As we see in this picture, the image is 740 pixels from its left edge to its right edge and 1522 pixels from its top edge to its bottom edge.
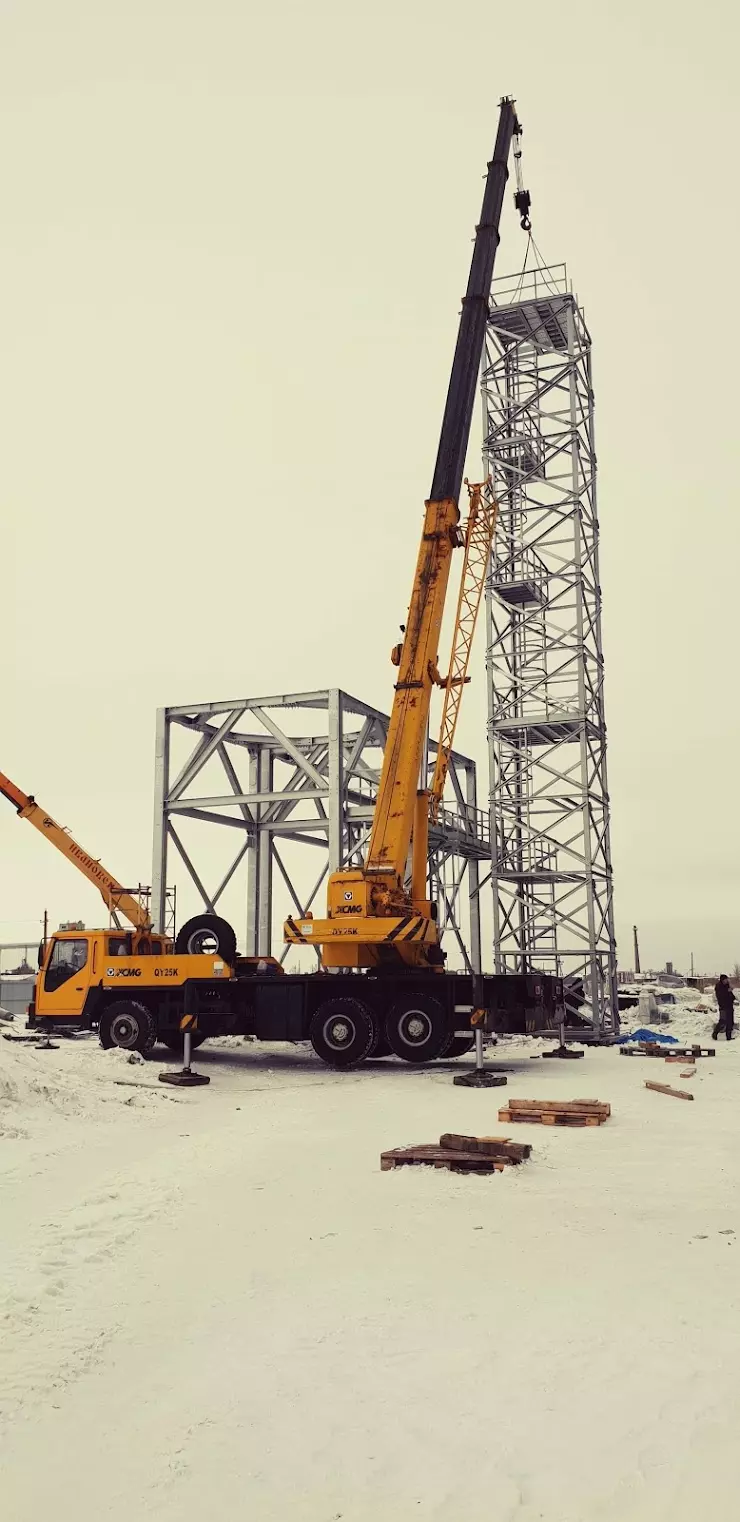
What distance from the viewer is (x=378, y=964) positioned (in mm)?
21766

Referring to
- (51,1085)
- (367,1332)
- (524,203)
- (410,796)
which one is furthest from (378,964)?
(524,203)

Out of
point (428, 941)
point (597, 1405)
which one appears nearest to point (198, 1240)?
point (597, 1405)

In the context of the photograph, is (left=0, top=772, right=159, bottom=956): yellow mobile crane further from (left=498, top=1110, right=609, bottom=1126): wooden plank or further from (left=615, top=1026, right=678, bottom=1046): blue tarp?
(left=498, top=1110, right=609, bottom=1126): wooden plank

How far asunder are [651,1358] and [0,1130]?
29.4 ft

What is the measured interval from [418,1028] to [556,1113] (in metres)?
7.36

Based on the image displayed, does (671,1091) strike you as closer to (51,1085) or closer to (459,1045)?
(459,1045)

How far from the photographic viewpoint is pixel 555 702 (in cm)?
3203

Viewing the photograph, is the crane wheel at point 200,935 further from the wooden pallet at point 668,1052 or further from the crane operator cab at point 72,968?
the wooden pallet at point 668,1052

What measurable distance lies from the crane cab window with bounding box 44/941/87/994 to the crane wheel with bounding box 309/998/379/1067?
5.39 metres

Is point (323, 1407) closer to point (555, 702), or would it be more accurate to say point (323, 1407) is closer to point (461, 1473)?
point (461, 1473)

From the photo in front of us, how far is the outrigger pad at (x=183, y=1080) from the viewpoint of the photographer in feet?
61.7

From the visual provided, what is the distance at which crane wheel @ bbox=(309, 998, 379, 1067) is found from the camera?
20891 mm

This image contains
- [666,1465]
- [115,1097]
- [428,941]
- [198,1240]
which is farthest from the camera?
[428,941]

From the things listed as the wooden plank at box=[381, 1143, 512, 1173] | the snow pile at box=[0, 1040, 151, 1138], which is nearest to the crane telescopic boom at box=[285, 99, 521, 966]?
the snow pile at box=[0, 1040, 151, 1138]
